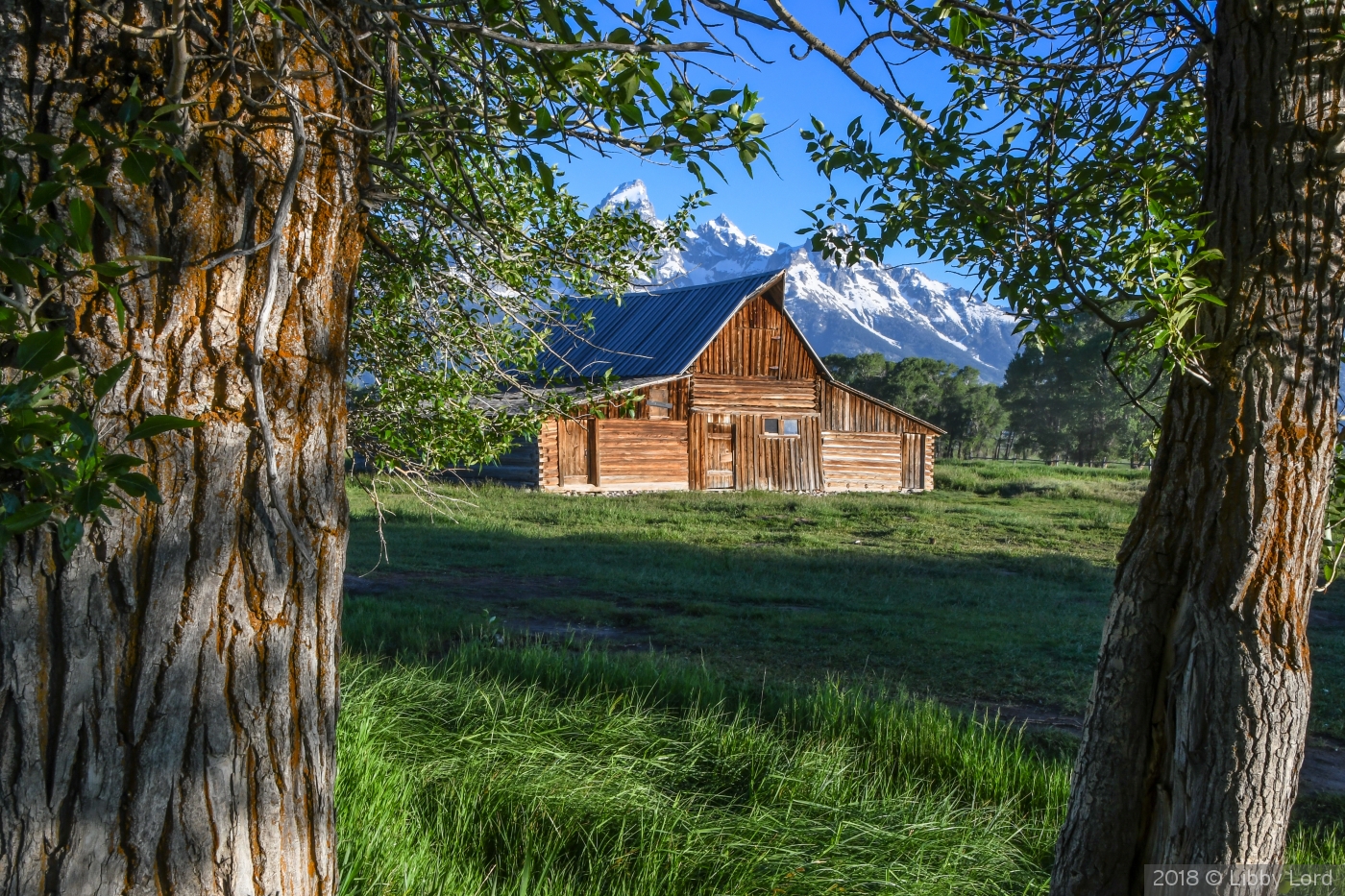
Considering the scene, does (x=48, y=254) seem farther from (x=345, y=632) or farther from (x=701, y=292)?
(x=701, y=292)

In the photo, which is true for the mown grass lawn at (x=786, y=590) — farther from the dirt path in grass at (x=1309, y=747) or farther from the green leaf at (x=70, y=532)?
the green leaf at (x=70, y=532)

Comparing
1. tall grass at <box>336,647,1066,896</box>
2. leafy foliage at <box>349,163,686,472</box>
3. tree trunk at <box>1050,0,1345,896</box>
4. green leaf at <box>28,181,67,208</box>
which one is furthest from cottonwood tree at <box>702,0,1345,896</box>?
leafy foliage at <box>349,163,686,472</box>

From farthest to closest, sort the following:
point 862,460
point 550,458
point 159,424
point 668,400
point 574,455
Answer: point 862,460 < point 668,400 < point 574,455 < point 550,458 < point 159,424

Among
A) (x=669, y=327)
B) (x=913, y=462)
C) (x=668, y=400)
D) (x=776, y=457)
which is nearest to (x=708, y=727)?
(x=668, y=400)

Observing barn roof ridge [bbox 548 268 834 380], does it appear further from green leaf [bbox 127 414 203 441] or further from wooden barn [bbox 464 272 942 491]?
green leaf [bbox 127 414 203 441]

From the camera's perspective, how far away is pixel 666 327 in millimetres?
28641

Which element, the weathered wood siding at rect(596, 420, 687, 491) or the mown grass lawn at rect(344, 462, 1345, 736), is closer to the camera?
the mown grass lawn at rect(344, 462, 1345, 736)

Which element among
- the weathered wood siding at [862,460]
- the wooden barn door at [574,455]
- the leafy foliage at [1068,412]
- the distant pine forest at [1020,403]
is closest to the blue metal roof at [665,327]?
the wooden barn door at [574,455]

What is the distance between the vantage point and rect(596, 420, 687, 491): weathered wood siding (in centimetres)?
2534

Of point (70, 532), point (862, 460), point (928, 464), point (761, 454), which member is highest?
point (70, 532)

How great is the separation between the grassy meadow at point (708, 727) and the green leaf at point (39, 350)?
218 cm

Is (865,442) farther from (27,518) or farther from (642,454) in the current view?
(27,518)

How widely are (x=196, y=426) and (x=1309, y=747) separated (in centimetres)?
732

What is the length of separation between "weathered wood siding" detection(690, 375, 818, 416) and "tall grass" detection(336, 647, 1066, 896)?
71.6ft
